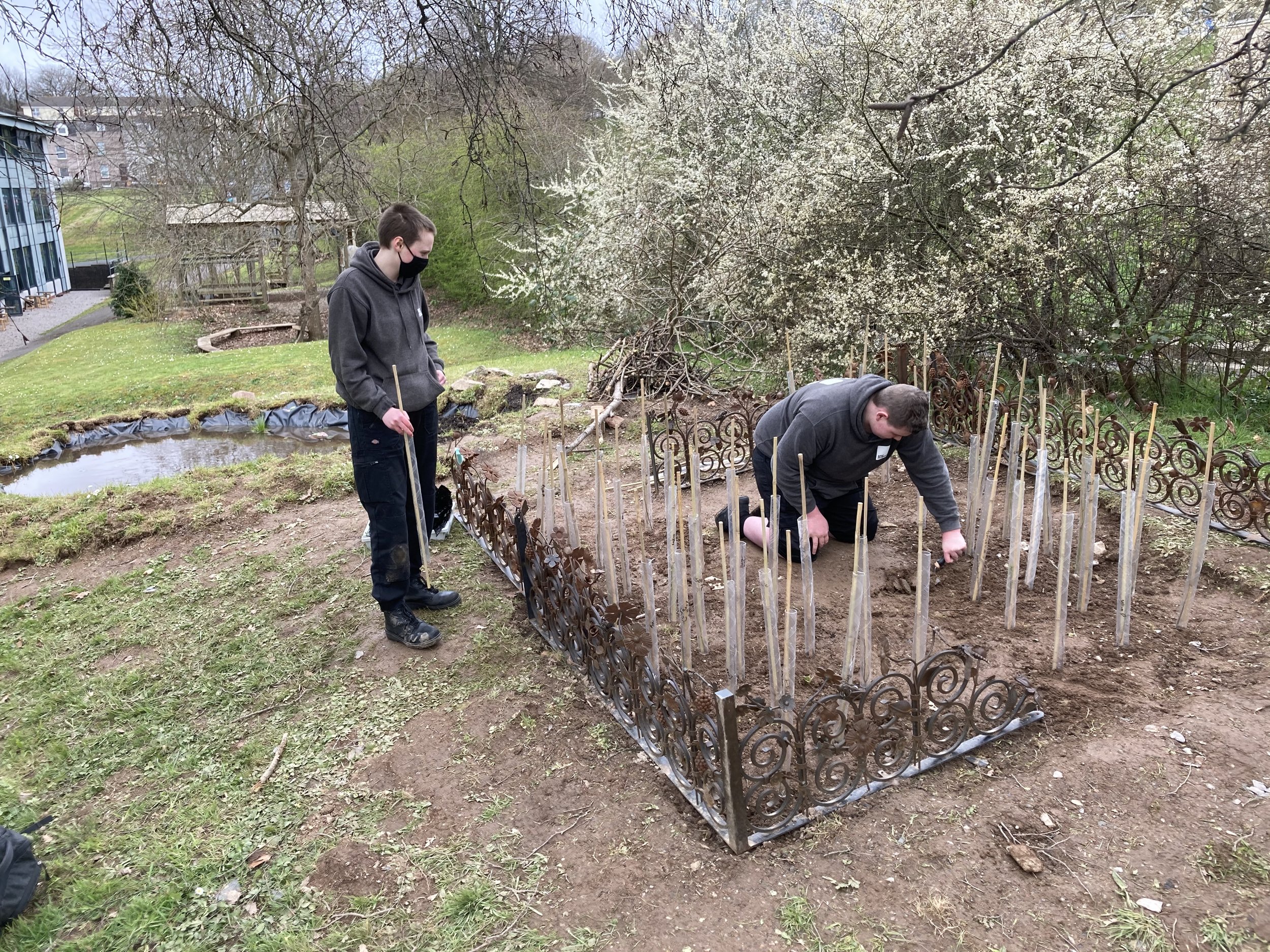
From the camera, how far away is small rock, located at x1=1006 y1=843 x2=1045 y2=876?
7.32 feet

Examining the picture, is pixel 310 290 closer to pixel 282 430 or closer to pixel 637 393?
pixel 282 430

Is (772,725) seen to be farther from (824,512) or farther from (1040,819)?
(824,512)

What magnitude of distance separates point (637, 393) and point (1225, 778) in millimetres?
6209

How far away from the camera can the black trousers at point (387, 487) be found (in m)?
3.45

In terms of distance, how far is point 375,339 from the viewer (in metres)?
3.44

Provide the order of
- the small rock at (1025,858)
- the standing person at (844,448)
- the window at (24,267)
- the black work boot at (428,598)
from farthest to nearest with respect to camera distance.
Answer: the window at (24,267)
the black work boot at (428,598)
the standing person at (844,448)
the small rock at (1025,858)

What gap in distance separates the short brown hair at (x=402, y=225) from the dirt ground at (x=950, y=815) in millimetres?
1802

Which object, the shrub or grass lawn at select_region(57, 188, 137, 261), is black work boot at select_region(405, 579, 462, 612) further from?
the shrub

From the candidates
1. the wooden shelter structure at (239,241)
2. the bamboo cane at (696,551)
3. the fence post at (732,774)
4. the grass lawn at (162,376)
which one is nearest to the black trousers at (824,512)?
the bamboo cane at (696,551)

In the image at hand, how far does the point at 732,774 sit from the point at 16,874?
2.12 meters

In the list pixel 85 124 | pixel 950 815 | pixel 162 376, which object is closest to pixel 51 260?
pixel 162 376

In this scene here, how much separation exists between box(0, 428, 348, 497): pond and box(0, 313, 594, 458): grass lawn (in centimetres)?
48

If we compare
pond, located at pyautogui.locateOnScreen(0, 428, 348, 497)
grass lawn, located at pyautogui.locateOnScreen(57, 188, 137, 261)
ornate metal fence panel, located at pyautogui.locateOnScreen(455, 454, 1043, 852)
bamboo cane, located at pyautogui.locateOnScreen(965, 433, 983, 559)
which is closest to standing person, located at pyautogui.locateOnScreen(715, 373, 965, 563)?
bamboo cane, located at pyautogui.locateOnScreen(965, 433, 983, 559)

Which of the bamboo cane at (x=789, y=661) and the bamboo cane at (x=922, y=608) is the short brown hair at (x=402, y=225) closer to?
the bamboo cane at (x=789, y=661)
